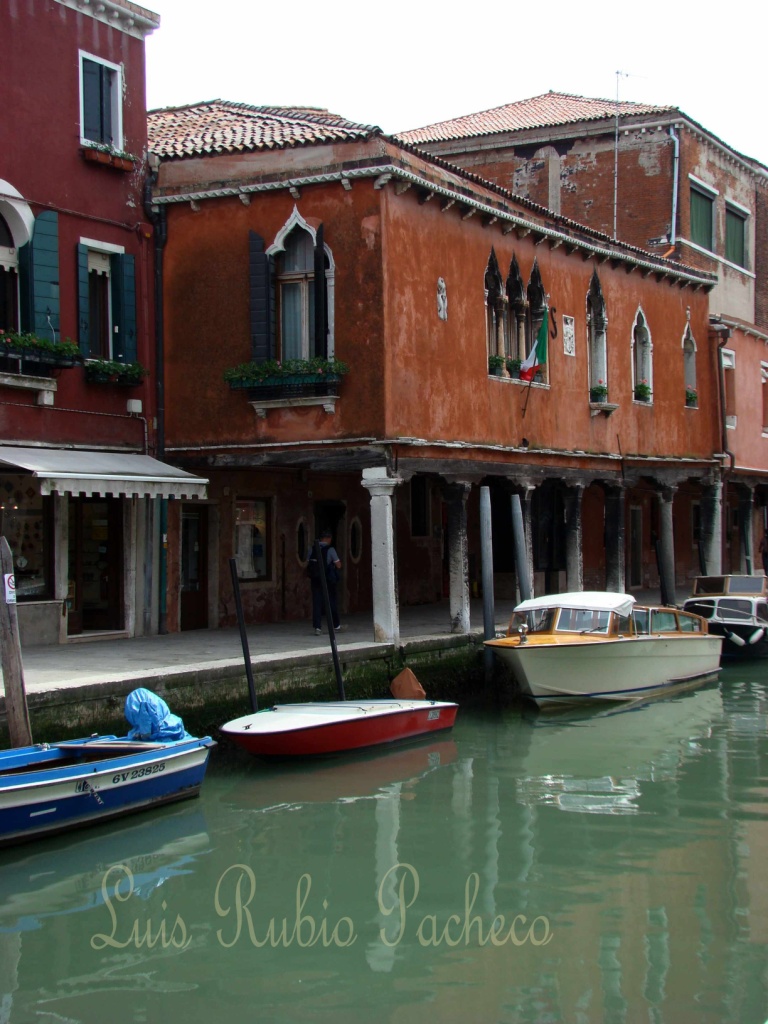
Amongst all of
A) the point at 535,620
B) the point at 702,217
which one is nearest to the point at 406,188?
the point at 535,620

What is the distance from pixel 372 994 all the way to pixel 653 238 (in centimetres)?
2059

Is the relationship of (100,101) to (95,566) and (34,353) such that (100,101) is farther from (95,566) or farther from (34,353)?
(95,566)

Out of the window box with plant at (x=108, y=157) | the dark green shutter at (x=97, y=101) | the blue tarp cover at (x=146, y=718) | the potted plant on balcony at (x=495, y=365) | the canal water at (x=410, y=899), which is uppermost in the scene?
the dark green shutter at (x=97, y=101)

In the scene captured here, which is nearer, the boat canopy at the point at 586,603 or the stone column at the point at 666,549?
the boat canopy at the point at 586,603

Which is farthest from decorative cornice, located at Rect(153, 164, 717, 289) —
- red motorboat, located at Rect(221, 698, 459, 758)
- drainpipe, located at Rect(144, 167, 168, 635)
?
red motorboat, located at Rect(221, 698, 459, 758)

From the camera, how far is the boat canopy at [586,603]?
50.6ft

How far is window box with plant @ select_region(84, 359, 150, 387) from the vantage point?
14.5 meters

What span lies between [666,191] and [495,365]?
9.93 m

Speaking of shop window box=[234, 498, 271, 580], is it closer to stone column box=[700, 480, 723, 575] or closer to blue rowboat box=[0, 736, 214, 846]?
blue rowboat box=[0, 736, 214, 846]

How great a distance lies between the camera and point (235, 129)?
1639cm

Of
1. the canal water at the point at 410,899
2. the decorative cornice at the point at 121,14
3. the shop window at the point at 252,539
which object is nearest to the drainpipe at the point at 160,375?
the decorative cornice at the point at 121,14

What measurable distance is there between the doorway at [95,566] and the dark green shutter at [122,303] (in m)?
1.80

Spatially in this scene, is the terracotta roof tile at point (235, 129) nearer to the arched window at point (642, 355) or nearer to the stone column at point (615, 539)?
the arched window at point (642, 355)

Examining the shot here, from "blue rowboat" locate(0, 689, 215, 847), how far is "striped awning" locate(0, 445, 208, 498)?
3.24 metres
